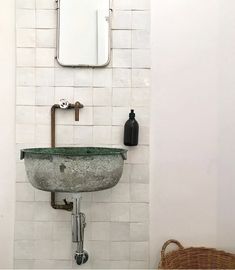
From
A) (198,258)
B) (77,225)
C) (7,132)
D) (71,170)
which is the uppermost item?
(7,132)

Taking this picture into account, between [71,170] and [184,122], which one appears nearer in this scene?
[71,170]

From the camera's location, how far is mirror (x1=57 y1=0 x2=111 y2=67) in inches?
68.6

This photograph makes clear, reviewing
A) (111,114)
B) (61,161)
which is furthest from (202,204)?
(61,161)

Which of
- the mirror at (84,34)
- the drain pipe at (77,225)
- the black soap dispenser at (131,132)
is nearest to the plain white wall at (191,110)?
the black soap dispenser at (131,132)

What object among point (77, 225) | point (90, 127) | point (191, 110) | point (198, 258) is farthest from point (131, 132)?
point (198, 258)

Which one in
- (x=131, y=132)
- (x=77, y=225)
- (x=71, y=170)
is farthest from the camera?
(x=131, y=132)

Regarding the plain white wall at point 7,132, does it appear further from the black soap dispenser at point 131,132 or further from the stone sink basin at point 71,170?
the black soap dispenser at point 131,132

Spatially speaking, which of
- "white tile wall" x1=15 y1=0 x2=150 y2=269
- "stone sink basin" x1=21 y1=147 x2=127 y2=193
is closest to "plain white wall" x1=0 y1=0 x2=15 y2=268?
"white tile wall" x1=15 y1=0 x2=150 y2=269

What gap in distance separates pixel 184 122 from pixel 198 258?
30.4 inches

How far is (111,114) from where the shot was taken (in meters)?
1.77

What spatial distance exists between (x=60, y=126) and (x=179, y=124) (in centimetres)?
68

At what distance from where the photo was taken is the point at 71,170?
1336mm

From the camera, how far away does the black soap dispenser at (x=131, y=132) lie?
169 cm

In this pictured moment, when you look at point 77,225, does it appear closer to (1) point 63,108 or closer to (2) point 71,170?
(2) point 71,170
